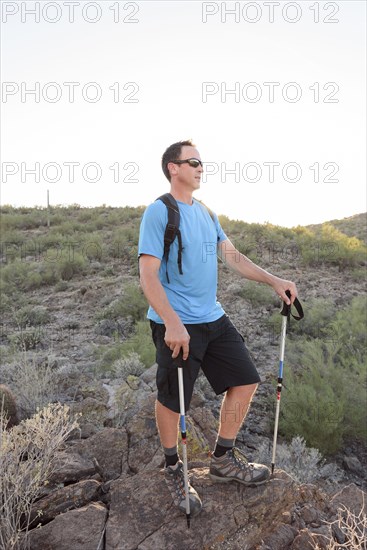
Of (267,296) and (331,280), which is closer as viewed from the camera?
(267,296)

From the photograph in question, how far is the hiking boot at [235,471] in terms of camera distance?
311 cm

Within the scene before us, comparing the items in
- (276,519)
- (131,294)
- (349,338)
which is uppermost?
(131,294)

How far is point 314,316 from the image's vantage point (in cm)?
840

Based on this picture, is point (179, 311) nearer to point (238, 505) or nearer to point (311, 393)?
point (238, 505)

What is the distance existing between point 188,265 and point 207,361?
26.1 inches

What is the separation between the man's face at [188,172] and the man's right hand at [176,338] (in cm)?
96

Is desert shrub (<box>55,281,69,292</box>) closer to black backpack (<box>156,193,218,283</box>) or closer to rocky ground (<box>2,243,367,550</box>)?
rocky ground (<box>2,243,367,550</box>)

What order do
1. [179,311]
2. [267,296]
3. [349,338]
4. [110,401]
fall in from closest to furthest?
[179,311]
[110,401]
[349,338]
[267,296]

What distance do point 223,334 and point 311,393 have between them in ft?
9.05

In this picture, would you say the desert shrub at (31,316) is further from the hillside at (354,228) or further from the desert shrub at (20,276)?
the hillside at (354,228)

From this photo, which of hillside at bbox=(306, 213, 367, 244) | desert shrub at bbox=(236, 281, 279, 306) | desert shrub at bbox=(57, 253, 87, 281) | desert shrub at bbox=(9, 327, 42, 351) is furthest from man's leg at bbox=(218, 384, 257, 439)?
hillside at bbox=(306, 213, 367, 244)

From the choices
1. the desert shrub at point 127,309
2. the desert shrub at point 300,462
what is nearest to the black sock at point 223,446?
the desert shrub at point 300,462

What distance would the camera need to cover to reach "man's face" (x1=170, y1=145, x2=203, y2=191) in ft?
10.2

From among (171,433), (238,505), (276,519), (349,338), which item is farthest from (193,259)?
(349,338)
